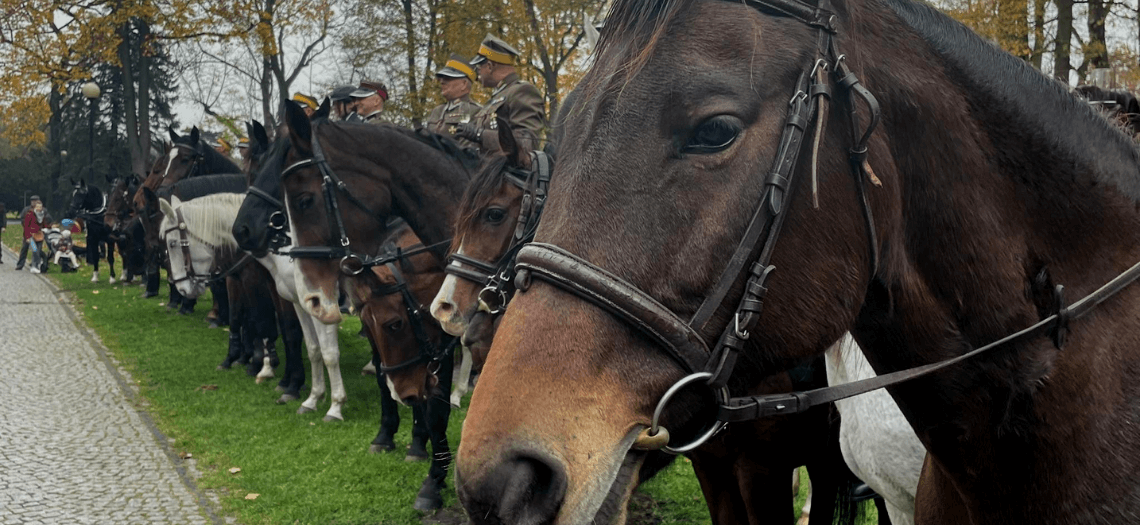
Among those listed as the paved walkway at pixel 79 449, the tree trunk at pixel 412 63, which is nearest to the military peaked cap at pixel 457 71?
the paved walkway at pixel 79 449

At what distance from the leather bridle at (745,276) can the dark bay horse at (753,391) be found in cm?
155

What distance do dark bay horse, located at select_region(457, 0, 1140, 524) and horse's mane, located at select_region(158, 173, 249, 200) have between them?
1044 cm

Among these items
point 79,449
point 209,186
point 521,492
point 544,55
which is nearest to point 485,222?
point 521,492

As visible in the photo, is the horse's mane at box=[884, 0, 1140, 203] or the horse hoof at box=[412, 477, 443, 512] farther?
the horse hoof at box=[412, 477, 443, 512]

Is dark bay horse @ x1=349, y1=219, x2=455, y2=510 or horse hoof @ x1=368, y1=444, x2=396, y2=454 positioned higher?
dark bay horse @ x1=349, y1=219, x2=455, y2=510

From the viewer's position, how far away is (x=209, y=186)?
37.2 ft

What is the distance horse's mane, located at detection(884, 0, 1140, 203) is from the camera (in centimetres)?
182

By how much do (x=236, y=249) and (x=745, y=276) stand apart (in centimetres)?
1053

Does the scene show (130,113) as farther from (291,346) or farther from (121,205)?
(291,346)

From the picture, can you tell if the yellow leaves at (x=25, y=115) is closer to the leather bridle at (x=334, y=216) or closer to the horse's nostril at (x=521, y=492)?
the leather bridle at (x=334, y=216)

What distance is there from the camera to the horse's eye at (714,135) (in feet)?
5.10

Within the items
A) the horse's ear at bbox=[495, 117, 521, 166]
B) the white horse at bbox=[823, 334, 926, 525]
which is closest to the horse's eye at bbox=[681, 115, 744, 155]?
the white horse at bbox=[823, 334, 926, 525]

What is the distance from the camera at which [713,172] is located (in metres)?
1.54

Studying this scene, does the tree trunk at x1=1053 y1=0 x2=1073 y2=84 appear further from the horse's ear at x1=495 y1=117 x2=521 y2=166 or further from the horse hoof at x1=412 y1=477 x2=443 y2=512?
the horse hoof at x1=412 y1=477 x2=443 y2=512
